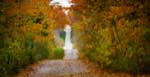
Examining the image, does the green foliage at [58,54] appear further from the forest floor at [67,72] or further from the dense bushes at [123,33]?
the dense bushes at [123,33]

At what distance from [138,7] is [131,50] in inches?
108

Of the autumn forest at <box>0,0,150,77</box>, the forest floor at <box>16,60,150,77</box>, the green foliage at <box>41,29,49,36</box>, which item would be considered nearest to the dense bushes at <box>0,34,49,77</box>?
the autumn forest at <box>0,0,150,77</box>

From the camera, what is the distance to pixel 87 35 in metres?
31.0

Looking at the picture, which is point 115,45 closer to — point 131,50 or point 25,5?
point 131,50

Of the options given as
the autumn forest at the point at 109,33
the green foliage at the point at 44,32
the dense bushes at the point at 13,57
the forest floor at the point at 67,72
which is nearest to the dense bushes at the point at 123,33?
the autumn forest at the point at 109,33

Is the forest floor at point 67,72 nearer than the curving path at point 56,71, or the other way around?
the forest floor at point 67,72

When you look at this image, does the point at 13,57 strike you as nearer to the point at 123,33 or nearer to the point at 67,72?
the point at 67,72

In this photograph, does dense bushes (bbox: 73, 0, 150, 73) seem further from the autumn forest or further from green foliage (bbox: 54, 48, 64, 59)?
green foliage (bbox: 54, 48, 64, 59)

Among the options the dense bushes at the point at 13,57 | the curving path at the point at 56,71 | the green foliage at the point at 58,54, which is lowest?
the green foliage at the point at 58,54

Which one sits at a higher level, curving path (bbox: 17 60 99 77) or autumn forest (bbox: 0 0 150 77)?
autumn forest (bbox: 0 0 150 77)

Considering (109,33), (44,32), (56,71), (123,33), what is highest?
(123,33)

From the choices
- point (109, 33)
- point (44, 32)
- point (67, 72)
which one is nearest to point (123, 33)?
point (109, 33)

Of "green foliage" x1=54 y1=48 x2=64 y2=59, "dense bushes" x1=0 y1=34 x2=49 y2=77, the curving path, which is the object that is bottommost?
"green foliage" x1=54 y1=48 x2=64 y2=59

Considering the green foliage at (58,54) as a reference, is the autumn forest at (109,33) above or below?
above
